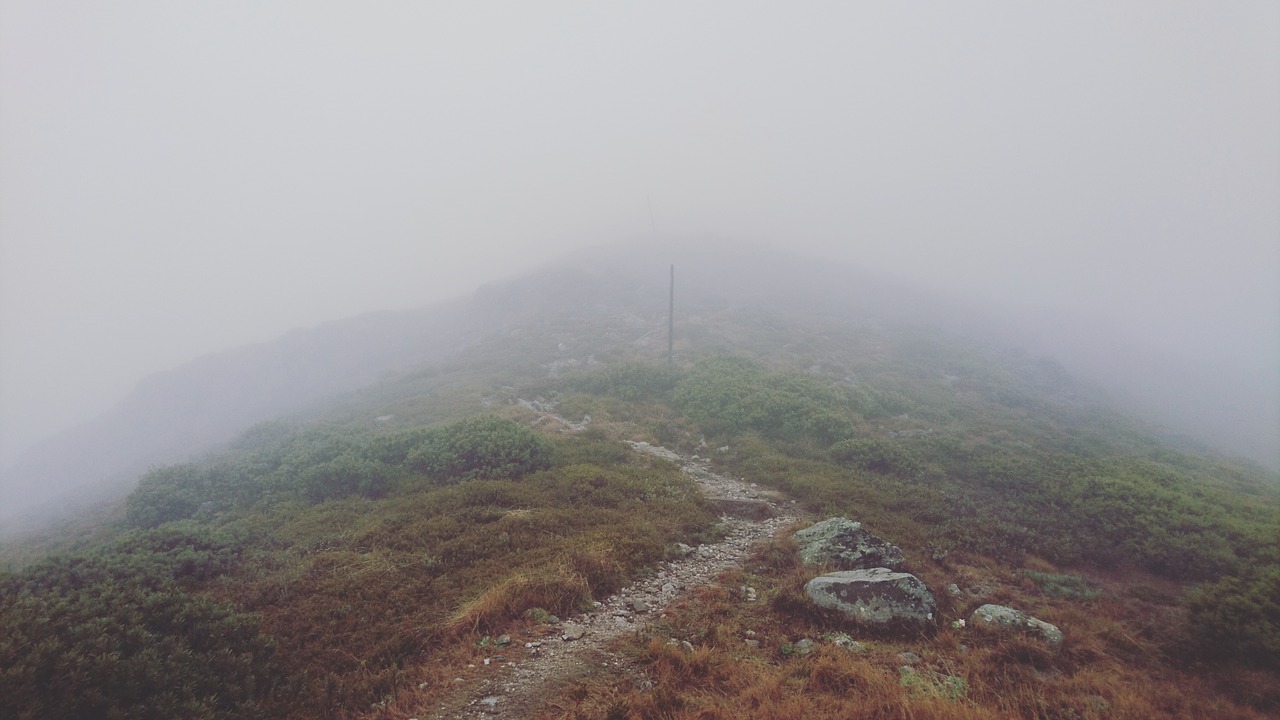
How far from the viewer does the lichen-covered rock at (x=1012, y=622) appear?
7.53 m

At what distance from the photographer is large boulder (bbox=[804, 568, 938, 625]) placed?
7.97 m

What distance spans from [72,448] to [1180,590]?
9459 cm

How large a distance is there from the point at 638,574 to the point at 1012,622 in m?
6.48

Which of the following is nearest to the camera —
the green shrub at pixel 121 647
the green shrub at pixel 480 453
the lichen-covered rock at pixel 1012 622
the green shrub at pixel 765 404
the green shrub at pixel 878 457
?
the green shrub at pixel 121 647

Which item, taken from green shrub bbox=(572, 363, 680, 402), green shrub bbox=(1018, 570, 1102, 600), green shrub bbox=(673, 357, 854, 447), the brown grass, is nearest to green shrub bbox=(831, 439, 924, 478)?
green shrub bbox=(673, 357, 854, 447)

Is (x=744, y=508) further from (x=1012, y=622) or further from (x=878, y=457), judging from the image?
(x=1012, y=622)

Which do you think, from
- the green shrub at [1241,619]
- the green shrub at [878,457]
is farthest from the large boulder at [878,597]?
Result: the green shrub at [878,457]

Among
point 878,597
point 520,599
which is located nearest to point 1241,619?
point 878,597

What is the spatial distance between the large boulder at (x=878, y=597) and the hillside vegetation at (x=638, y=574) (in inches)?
16.2

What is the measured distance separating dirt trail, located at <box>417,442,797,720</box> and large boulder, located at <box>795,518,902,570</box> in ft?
5.28

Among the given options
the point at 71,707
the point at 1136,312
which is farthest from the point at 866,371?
the point at 1136,312

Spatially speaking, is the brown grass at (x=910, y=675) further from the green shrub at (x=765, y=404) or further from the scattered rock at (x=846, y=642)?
the green shrub at (x=765, y=404)

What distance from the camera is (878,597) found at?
26.9ft

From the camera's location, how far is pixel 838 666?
6.35m
